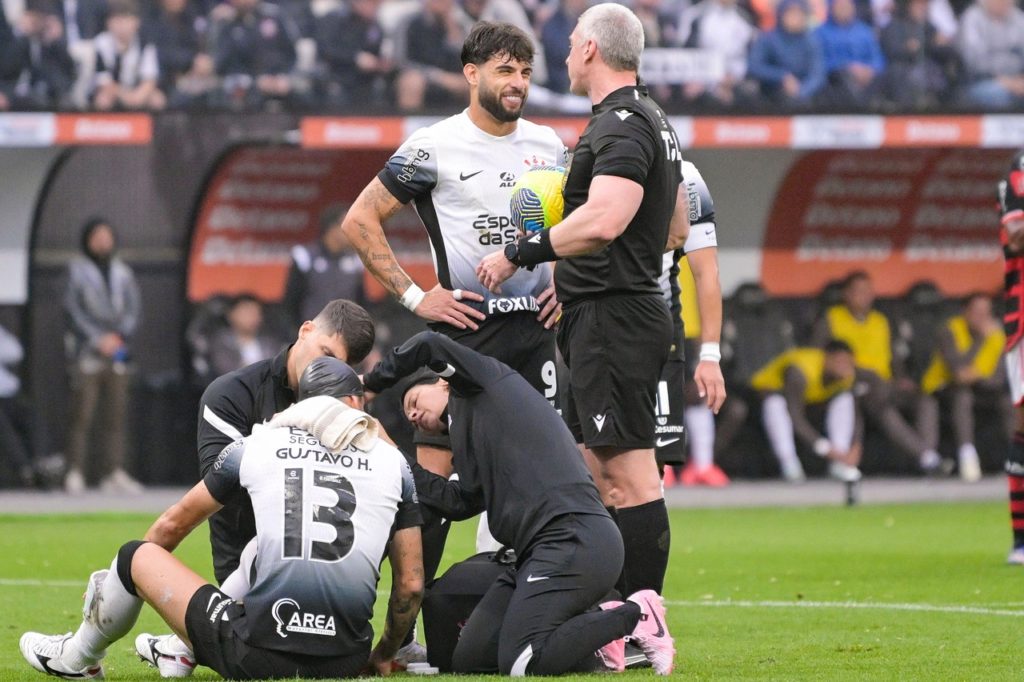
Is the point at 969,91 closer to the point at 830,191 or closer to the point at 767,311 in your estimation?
the point at 830,191

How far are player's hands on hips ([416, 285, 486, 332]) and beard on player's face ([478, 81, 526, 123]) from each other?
0.73m

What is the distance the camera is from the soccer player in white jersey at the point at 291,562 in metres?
5.90

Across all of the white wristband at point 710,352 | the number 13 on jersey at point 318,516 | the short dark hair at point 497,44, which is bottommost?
the number 13 on jersey at point 318,516

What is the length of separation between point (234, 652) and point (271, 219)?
1151 centimetres

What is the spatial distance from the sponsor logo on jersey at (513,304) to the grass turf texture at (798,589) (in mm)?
1492

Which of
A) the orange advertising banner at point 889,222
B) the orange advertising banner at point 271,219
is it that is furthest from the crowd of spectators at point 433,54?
the orange advertising banner at point 889,222

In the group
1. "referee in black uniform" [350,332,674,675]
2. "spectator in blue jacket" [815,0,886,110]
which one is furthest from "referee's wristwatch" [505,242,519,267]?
"spectator in blue jacket" [815,0,886,110]

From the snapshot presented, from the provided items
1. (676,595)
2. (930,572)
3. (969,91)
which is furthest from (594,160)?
(969,91)

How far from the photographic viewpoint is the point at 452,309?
24.7 ft

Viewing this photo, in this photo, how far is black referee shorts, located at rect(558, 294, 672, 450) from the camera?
686 centimetres

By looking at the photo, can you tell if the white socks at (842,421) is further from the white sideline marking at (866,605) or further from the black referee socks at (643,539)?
the black referee socks at (643,539)

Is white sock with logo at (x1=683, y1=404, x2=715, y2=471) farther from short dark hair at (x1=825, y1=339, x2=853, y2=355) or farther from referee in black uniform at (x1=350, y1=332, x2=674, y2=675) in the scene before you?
referee in black uniform at (x1=350, y1=332, x2=674, y2=675)

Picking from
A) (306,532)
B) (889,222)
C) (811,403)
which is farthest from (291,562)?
(889,222)

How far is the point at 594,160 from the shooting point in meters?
6.86
